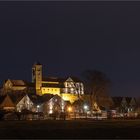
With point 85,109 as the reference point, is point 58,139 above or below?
below

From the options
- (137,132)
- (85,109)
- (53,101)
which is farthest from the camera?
(53,101)

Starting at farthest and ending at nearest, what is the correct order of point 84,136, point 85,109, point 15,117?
point 85,109, point 15,117, point 84,136

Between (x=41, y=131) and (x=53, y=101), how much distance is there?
12333cm

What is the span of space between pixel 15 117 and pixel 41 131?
117 feet

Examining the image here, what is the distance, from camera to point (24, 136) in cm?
4150

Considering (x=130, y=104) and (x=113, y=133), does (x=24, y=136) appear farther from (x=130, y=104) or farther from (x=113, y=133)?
(x=130, y=104)

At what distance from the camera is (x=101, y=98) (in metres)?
130

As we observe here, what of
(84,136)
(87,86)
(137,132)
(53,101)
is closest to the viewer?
(84,136)

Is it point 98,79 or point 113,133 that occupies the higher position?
point 98,79

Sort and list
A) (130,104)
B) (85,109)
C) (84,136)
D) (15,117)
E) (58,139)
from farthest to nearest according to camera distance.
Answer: (130,104) → (85,109) → (15,117) → (84,136) → (58,139)

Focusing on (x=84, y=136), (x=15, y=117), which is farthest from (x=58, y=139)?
(x=15, y=117)

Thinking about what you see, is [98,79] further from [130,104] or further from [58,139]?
[58,139]

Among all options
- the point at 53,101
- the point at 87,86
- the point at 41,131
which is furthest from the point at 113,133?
the point at 53,101

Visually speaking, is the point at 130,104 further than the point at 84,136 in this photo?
Yes
